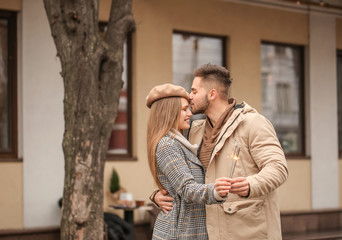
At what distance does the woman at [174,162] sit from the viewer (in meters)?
3.68

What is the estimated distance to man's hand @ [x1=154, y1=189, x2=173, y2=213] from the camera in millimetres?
3822

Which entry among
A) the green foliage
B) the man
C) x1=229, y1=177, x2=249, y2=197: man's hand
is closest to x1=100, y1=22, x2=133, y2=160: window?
the green foliage

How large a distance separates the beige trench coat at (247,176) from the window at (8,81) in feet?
17.8

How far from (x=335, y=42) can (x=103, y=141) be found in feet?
23.0

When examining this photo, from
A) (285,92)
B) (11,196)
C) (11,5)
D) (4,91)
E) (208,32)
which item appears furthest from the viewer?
(285,92)

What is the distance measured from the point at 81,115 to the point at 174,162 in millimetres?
2656

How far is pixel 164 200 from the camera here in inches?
152

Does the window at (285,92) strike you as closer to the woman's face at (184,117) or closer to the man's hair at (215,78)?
the man's hair at (215,78)

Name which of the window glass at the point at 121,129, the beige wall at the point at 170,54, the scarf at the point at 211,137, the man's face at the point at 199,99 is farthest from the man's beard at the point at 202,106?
the window glass at the point at 121,129

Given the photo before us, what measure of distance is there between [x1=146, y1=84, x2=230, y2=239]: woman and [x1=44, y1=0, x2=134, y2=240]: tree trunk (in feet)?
7.76

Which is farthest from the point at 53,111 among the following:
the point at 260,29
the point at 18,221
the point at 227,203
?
the point at 227,203

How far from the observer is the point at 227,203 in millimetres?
3832

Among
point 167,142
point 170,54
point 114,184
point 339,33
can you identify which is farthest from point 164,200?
point 339,33

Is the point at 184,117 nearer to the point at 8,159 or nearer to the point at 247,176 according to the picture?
the point at 247,176
